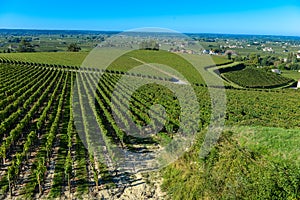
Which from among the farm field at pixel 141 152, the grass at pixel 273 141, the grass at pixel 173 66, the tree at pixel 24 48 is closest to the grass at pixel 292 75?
the grass at pixel 173 66

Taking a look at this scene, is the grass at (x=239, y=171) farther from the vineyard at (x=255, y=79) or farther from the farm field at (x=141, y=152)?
the vineyard at (x=255, y=79)

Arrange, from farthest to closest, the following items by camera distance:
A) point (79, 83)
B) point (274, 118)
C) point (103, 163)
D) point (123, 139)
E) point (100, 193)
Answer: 1. point (79, 83)
2. point (274, 118)
3. point (123, 139)
4. point (103, 163)
5. point (100, 193)

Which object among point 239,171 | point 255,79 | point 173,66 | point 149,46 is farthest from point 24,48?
point 239,171

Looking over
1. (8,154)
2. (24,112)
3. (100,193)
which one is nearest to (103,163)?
(100,193)

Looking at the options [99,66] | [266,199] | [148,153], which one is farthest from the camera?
[99,66]

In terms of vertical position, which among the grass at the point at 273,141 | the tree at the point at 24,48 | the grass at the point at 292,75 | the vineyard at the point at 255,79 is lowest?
the grass at the point at 292,75

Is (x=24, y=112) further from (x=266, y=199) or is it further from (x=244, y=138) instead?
(x=266, y=199)

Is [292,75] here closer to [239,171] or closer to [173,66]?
[173,66]

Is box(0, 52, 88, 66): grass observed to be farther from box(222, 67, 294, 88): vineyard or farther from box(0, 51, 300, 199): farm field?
box(0, 51, 300, 199): farm field
